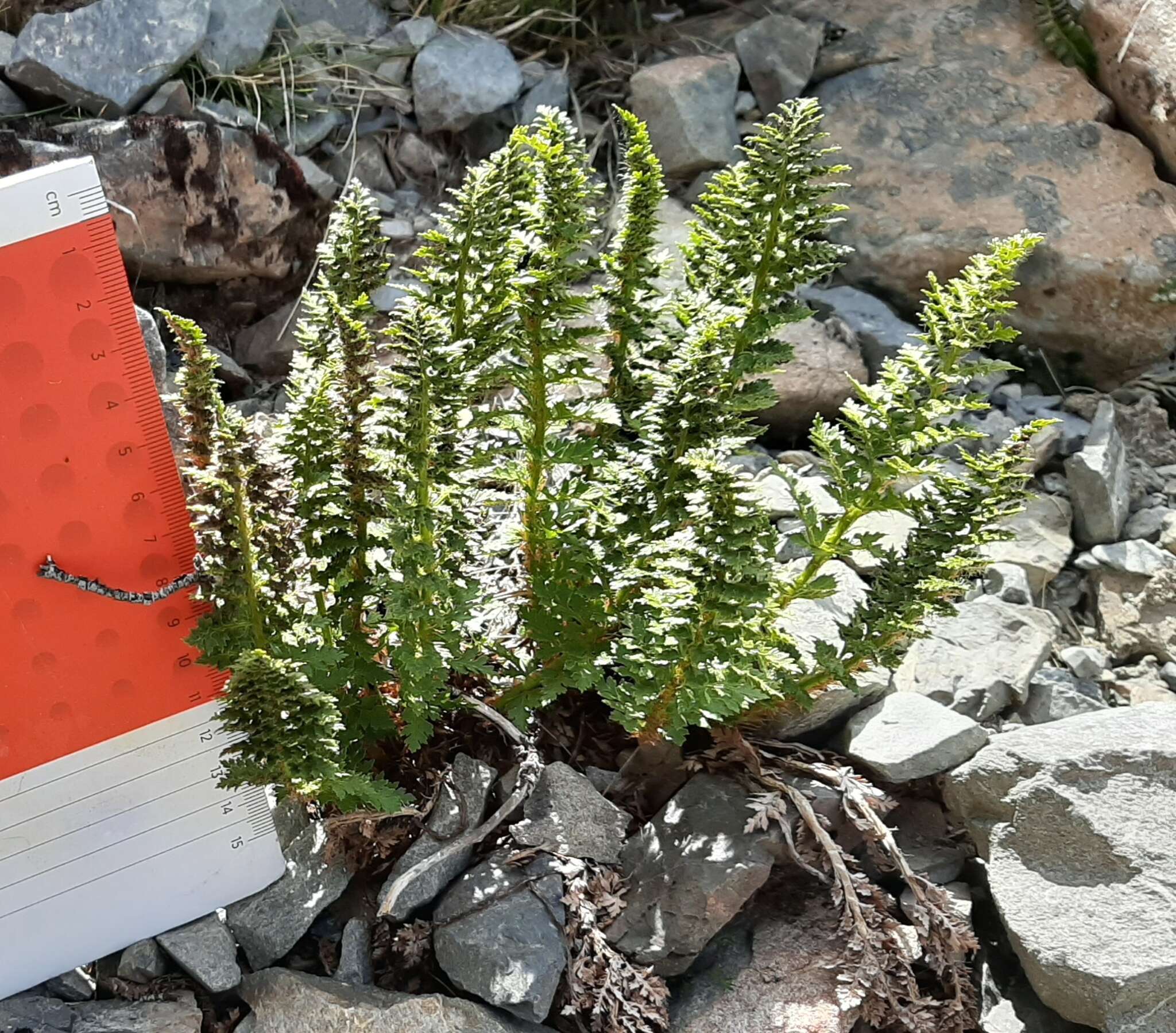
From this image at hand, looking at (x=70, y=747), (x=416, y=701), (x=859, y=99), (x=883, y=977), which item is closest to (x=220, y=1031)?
(x=70, y=747)

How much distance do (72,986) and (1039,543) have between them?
10.6 ft

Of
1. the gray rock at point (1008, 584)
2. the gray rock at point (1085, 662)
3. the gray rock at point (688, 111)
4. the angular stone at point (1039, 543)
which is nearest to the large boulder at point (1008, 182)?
the gray rock at point (688, 111)

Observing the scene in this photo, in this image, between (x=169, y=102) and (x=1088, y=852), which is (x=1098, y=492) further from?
(x=169, y=102)

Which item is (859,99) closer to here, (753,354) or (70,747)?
(753,354)

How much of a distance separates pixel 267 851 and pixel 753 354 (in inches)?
68.3

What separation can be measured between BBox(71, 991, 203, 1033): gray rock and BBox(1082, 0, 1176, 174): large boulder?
4703 mm

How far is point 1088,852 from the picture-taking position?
2967mm

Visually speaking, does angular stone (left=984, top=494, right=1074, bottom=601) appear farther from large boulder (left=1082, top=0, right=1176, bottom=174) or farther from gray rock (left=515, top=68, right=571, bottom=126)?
gray rock (left=515, top=68, right=571, bottom=126)

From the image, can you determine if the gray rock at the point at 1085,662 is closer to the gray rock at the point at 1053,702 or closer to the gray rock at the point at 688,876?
the gray rock at the point at 1053,702

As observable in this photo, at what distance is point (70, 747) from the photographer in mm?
2797

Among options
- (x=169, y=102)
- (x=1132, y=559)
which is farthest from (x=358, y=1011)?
(x=169, y=102)

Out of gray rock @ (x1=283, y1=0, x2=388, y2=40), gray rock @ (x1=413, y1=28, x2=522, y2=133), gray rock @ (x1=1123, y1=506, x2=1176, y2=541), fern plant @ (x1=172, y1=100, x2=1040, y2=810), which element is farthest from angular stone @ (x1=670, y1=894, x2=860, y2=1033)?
gray rock @ (x1=283, y1=0, x2=388, y2=40)

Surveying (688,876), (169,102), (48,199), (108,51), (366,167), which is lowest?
(688,876)

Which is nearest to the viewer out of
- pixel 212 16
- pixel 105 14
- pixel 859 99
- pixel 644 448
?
pixel 644 448
